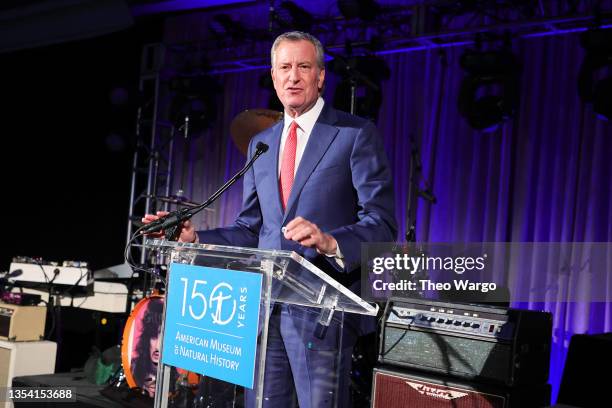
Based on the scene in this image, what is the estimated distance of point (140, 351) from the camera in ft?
13.9

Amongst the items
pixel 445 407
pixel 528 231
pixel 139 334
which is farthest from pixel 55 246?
pixel 445 407

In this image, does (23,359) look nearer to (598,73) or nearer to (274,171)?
(274,171)

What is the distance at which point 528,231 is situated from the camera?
21.1 feet

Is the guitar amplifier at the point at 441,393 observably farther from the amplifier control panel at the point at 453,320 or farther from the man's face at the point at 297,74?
the man's face at the point at 297,74

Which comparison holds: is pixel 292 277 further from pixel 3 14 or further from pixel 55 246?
pixel 3 14

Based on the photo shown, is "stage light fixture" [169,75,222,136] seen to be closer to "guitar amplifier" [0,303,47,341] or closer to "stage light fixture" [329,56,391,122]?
"stage light fixture" [329,56,391,122]

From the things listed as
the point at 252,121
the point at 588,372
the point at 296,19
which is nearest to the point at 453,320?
the point at 588,372

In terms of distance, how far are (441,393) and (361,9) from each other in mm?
4542

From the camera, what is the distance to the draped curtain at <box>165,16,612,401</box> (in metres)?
6.12

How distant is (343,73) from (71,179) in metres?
4.26

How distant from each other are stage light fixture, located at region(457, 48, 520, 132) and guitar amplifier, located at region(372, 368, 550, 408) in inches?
141

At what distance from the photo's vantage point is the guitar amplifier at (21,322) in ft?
15.4

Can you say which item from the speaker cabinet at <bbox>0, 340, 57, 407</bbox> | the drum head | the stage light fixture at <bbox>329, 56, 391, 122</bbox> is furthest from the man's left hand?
the stage light fixture at <bbox>329, 56, 391, 122</bbox>

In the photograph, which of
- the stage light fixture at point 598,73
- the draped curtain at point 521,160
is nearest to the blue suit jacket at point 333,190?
the stage light fixture at point 598,73
